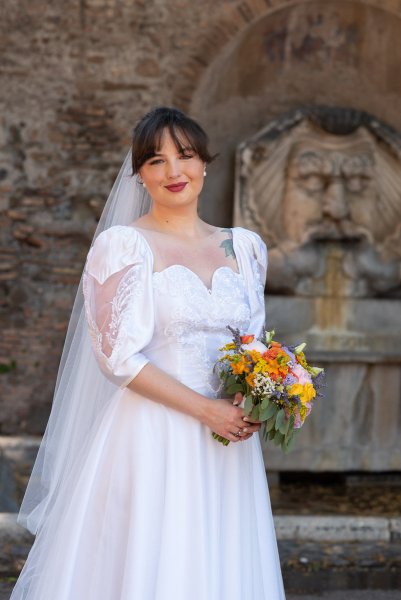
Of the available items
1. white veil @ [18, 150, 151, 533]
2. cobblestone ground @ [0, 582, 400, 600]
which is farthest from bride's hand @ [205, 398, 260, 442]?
cobblestone ground @ [0, 582, 400, 600]

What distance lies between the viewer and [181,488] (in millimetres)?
3322

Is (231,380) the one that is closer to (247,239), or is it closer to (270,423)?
(270,423)

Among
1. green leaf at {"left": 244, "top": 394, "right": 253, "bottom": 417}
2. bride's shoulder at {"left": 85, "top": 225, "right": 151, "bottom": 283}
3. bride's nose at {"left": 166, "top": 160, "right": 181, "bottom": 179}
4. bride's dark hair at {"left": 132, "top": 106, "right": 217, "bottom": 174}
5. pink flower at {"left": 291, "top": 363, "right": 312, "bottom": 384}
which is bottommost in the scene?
green leaf at {"left": 244, "top": 394, "right": 253, "bottom": 417}

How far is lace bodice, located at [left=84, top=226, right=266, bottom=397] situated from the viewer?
10.9 feet

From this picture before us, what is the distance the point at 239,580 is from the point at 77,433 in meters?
0.75

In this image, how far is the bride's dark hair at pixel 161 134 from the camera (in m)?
3.42

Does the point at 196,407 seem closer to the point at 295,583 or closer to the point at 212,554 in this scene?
the point at 212,554

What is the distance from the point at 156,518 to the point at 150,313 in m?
0.60

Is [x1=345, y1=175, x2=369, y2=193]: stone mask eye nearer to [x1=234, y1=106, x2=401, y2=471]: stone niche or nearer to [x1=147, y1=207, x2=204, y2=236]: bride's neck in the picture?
[x1=234, y1=106, x2=401, y2=471]: stone niche

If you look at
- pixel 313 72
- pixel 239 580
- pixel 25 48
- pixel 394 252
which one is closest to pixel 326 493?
pixel 394 252

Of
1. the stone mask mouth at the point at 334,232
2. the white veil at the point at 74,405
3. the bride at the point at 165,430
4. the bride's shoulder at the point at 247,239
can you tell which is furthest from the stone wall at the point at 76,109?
the bride at the point at 165,430

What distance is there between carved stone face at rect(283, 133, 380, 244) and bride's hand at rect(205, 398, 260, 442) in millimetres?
4741

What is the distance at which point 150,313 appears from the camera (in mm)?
3348

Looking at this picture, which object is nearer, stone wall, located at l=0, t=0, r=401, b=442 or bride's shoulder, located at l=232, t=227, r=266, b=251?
bride's shoulder, located at l=232, t=227, r=266, b=251
